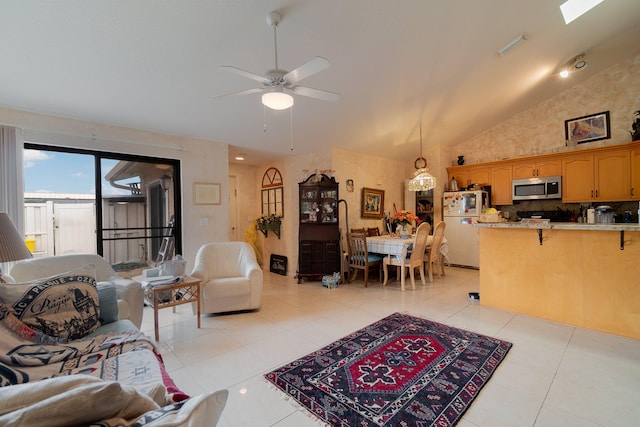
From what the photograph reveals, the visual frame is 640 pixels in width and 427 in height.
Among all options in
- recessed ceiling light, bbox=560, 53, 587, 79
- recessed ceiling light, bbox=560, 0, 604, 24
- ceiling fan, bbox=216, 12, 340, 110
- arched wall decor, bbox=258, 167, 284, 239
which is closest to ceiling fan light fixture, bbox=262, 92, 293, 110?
ceiling fan, bbox=216, 12, 340, 110

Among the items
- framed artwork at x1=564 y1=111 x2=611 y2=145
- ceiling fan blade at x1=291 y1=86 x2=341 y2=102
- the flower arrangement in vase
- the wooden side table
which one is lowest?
the wooden side table

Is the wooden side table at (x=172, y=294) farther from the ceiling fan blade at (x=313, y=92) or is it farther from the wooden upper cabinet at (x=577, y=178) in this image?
the wooden upper cabinet at (x=577, y=178)

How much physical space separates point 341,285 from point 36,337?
3.83 metres

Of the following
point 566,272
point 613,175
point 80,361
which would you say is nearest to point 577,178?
point 613,175

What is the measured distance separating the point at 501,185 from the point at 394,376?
509 cm

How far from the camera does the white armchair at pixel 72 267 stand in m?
2.32

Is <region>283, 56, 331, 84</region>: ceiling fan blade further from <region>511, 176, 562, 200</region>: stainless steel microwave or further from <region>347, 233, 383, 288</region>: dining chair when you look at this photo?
<region>511, 176, 562, 200</region>: stainless steel microwave

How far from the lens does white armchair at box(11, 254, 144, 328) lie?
2.32m

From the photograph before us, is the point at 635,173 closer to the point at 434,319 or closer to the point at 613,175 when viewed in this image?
the point at 613,175

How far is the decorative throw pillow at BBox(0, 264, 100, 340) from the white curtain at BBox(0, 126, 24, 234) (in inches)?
78.4

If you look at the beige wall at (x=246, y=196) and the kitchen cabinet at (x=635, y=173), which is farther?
the beige wall at (x=246, y=196)

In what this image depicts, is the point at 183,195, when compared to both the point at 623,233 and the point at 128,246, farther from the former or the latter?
the point at 623,233

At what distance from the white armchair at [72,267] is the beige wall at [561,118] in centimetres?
650

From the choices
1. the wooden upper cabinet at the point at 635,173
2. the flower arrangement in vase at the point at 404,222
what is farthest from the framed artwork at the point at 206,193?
the wooden upper cabinet at the point at 635,173
